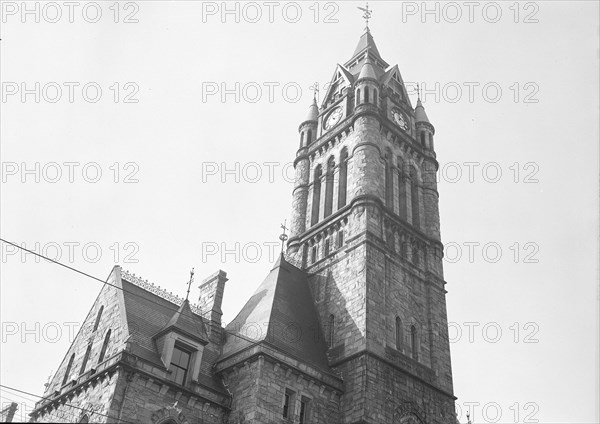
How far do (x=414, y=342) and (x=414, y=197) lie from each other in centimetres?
1088

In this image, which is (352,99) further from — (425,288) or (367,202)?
(425,288)

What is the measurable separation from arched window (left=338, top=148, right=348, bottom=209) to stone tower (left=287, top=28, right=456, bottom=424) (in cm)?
7

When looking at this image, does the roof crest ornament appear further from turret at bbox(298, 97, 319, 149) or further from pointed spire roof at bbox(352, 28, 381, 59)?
pointed spire roof at bbox(352, 28, 381, 59)

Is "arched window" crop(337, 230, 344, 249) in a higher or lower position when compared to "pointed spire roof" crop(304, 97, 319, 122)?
lower

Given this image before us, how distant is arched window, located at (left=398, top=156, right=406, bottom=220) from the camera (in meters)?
40.7

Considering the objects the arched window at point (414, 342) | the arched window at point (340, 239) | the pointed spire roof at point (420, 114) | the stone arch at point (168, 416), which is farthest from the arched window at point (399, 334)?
the pointed spire roof at point (420, 114)

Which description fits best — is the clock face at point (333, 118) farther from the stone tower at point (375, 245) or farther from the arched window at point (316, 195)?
the arched window at point (316, 195)

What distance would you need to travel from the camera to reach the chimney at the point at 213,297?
33.5 metres

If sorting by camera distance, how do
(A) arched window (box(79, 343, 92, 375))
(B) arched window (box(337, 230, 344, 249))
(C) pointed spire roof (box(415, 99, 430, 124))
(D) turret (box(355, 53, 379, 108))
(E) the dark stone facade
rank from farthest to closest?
(C) pointed spire roof (box(415, 99, 430, 124)), (D) turret (box(355, 53, 379, 108)), (B) arched window (box(337, 230, 344, 249)), (A) arched window (box(79, 343, 92, 375)), (E) the dark stone facade

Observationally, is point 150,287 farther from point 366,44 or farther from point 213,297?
point 366,44

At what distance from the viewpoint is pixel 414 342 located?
34.8m

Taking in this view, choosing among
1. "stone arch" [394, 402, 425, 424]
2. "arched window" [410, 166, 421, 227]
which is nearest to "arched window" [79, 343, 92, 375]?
"stone arch" [394, 402, 425, 424]

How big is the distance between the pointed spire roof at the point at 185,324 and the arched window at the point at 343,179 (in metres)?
12.8

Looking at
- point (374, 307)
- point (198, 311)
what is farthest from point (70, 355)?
point (374, 307)
